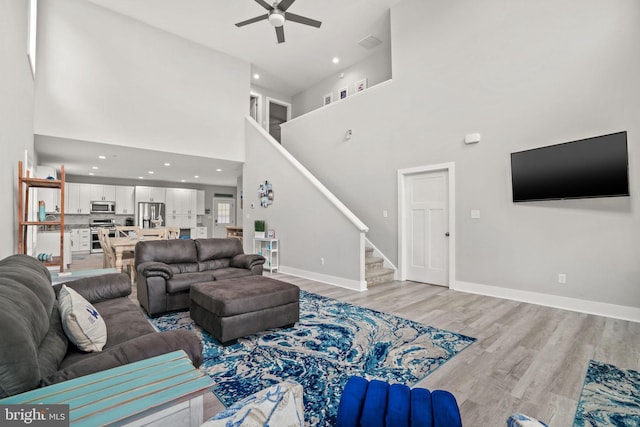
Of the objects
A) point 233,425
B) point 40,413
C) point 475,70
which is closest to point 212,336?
point 40,413

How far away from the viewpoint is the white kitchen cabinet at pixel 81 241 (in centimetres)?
959

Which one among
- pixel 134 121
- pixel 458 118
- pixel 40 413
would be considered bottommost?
pixel 40 413

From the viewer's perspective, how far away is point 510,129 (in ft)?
13.8

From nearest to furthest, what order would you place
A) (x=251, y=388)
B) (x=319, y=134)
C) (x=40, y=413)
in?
(x=40, y=413) < (x=251, y=388) < (x=319, y=134)

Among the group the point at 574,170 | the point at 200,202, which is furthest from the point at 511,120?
the point at 200,202

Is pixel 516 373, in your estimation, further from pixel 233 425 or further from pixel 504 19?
pixel 504 19

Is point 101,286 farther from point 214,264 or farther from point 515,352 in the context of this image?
point 515,352

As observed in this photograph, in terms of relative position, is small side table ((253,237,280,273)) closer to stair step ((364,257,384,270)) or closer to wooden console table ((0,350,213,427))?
stair step ((364,257,384,270))

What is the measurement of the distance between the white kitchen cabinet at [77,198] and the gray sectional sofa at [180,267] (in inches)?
304

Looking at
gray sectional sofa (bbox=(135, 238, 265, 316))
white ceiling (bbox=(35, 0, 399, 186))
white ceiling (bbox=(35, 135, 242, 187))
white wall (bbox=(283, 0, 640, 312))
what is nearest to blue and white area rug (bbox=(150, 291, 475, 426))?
gray sectional sofa (bbox=(135, 238, 265, 316))

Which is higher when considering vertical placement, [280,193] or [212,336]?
[280,193]

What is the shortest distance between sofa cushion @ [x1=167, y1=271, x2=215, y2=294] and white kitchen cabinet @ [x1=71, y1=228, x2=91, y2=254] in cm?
840

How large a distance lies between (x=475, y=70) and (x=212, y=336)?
517 cm

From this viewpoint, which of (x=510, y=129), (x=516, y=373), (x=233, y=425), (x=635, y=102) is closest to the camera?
(x=233, y=425)
